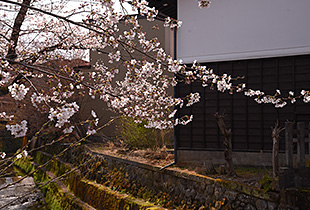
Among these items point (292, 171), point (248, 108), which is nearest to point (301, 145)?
point (292, 171)

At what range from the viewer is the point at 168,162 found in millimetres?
8875

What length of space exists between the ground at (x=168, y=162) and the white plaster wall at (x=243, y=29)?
277 centimetres

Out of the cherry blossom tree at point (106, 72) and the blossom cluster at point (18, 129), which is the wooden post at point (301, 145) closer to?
the cherry blossom tree at point (106, 72)

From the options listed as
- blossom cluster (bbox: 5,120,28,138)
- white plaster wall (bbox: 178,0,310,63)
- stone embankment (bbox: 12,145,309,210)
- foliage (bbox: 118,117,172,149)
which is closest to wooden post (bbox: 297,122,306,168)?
stone embankment (bbox: 12,145,309,210)

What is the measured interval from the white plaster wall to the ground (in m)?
2.77

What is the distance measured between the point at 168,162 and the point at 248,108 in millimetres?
2545

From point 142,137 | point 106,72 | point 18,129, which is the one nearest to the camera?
point 18,129

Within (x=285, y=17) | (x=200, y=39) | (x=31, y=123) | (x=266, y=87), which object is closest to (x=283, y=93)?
(x=266, y=87)

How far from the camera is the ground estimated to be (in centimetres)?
657

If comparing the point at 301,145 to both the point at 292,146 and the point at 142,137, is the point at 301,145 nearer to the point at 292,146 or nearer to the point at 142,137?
the point at 292,146

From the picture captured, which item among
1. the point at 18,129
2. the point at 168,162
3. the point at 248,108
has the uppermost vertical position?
the point at 248,108

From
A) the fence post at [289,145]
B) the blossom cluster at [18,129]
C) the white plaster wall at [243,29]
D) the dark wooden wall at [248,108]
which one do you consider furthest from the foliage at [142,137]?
the blossom cluster at [18,129]

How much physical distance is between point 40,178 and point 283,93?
1046 cm

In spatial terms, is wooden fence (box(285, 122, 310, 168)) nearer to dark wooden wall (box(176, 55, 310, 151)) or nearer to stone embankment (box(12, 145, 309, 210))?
stone embankment (box(12, 145, 309, 210))
